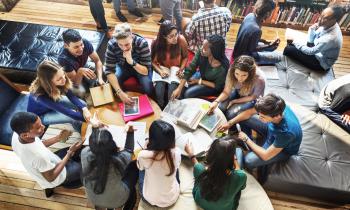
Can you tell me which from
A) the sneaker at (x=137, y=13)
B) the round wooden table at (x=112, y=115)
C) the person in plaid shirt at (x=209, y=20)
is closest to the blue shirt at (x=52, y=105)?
the round wooden table at (x=112, y=115)

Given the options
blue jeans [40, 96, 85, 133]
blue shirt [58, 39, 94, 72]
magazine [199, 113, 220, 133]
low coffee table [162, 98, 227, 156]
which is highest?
blue shirt [58, 39, 94, 72]

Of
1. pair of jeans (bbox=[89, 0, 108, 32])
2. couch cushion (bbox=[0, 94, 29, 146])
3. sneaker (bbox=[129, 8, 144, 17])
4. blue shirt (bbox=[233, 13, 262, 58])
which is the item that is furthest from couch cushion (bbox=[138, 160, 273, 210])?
sneaker (bbox=[129, 8, 144, 17])

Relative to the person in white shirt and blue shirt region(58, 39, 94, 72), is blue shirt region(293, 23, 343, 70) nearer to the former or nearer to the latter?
blue shirt region(58, 39, 94, 72)

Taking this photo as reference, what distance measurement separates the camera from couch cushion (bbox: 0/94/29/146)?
258cm

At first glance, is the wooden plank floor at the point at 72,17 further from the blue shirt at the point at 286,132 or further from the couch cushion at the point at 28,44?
the blue shirt at the point at 286,132

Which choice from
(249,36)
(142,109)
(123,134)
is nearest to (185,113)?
(142,109)

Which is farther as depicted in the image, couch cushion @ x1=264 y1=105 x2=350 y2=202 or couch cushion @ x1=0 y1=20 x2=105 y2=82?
couch cushion @ x1=0 y1=20 x2=105 y2=82

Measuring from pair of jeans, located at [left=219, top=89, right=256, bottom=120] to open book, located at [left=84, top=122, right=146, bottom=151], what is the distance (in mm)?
933

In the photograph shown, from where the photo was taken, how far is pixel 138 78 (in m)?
3.12

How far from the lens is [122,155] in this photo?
2115 mm

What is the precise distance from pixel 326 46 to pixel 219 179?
7.00 ft

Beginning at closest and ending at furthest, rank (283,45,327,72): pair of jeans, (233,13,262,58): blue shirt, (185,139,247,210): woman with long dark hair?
(185,139,247,210): woman with long dark hair
(233,13,262,58): blue shirt
(283,45,327,72): pair of jeans

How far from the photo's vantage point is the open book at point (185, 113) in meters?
2.47

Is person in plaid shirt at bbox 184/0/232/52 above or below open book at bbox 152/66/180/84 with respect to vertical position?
above
